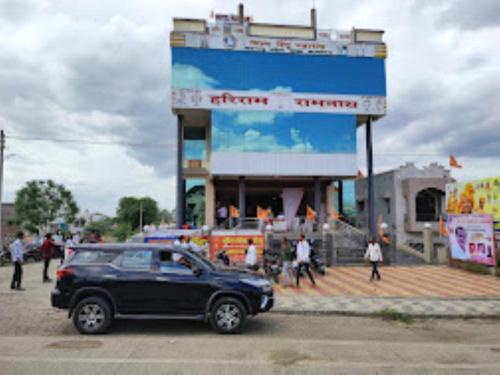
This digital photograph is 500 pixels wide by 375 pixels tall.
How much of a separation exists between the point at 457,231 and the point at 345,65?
17506 millimetres

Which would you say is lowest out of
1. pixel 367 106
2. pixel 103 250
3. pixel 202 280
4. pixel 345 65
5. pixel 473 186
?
pixel 202 280

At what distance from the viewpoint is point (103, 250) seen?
746 centimetres

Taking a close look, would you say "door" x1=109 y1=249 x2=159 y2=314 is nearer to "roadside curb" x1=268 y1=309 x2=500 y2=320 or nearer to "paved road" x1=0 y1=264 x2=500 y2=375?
"paved road" x1=0 y1=264 x2=500 y2=375

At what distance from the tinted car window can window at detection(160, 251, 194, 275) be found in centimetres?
103

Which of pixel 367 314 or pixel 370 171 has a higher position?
pixel 370 171

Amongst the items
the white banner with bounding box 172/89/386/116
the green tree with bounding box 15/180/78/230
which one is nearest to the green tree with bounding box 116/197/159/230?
the green tree with bounding box 15/180/78/230

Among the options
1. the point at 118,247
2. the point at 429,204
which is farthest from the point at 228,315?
the point at 429,204

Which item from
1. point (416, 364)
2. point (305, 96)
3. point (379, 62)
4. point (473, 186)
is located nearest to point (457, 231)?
point (473, 186)

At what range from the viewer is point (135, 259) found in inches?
293

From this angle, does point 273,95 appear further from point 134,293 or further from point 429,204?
point 134,293

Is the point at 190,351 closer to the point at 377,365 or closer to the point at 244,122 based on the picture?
the point at 377,365

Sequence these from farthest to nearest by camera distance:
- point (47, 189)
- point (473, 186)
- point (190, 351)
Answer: point (47, 189), point (473, 186), point (190, 351)

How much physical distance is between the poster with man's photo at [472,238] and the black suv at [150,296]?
13.2 meters

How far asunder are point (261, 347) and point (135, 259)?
3.17 metres
